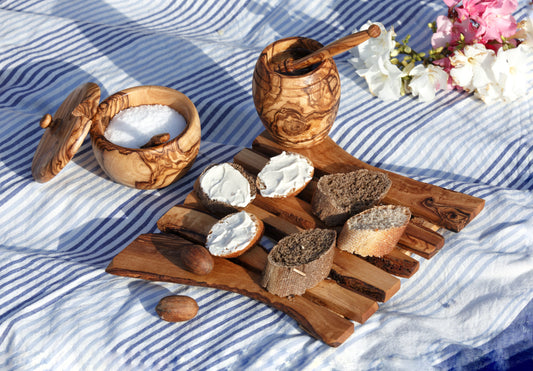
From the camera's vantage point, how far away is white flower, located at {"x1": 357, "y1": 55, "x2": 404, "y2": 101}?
1.74 meters

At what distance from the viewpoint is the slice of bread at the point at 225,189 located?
138cm

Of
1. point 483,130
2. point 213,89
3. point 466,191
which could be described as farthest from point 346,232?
point 213,89

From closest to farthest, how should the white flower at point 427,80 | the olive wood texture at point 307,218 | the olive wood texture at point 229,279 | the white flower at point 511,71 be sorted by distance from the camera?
the olive wood texture at point 229,279, the olive wood texture at point 307,218, the white flower at point 511,71, the white flower at point 427,80

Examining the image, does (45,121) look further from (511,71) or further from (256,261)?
(511,71)

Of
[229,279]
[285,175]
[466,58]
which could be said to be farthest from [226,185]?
[466,58]

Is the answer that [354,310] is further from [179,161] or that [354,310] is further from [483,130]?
[483,130]

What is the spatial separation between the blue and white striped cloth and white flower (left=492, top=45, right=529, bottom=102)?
0.23ft

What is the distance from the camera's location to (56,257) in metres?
1.42

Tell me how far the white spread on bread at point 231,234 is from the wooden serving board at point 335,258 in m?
0.04

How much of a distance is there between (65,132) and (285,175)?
1.78ft

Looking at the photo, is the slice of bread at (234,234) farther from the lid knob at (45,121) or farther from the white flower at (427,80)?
the white flower at (427,80)

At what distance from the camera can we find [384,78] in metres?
1.79

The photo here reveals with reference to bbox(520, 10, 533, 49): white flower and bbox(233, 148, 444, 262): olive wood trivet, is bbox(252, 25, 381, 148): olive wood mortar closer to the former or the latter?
bbox(233, 148, 444, 262): olive wood trivet

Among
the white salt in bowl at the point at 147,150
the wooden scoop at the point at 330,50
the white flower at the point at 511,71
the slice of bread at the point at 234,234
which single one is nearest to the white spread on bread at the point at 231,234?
the slice of bread at the point at 234,234
